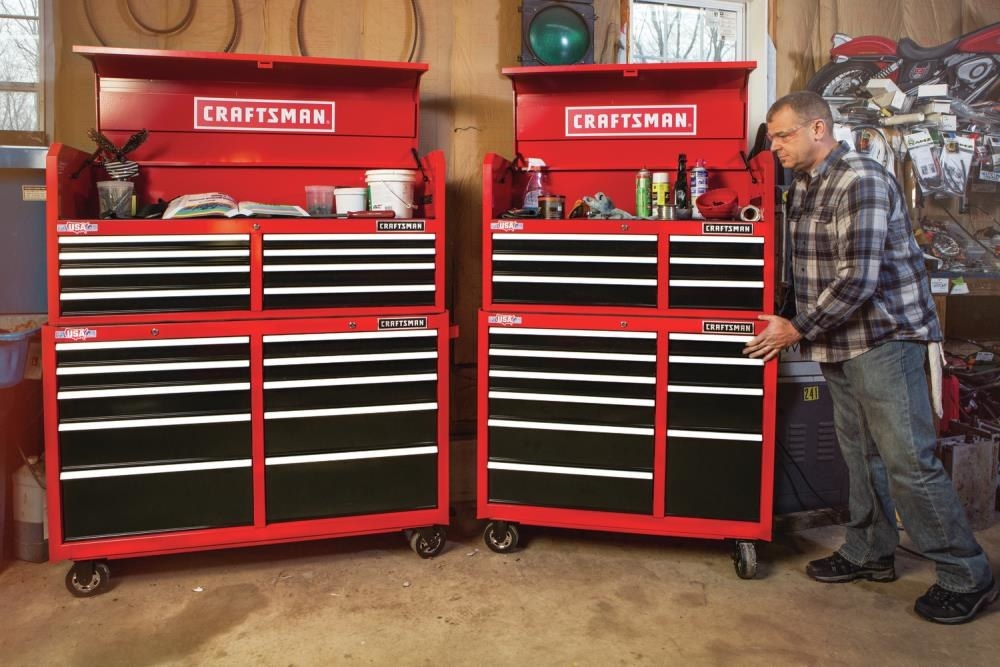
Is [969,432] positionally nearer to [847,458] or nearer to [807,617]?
[847,458]

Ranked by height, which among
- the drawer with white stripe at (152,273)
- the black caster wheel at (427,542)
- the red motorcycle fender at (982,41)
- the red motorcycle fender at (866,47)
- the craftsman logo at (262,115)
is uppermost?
the red motorcycle fender at (982,41)

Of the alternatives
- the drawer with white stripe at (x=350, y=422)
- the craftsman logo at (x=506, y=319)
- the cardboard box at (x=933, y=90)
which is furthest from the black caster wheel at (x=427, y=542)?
the cardboard box at (x=933, y=90)

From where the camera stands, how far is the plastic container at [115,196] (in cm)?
250

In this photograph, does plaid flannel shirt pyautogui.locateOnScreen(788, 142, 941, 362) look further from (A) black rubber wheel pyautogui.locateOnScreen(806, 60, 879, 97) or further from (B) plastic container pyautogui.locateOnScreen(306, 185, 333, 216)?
(B) plastic container pyautogui.locateOnScreen(306, 185, 333, 216)

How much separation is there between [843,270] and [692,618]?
3.74 feet

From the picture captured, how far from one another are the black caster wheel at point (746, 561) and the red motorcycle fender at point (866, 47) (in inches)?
94.9

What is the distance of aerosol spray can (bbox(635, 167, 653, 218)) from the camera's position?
8.84 feet

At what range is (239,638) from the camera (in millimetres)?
2125

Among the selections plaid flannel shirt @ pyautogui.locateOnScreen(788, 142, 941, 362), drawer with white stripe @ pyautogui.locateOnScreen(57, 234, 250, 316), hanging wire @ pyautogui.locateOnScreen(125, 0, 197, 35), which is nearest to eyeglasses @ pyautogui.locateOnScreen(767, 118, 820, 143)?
plaid flannel shirt @ pyautogui.locateOnScreen(788, 142, 941, 362)

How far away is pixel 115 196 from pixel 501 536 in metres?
1.78

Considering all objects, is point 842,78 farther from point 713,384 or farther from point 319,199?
point 319,199

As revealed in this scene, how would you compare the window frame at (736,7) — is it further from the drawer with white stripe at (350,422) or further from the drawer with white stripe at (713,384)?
the drawer with white stripe at (350,422)

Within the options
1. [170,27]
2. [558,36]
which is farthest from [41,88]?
[558,36]

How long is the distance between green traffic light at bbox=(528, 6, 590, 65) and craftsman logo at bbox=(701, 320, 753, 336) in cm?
117
